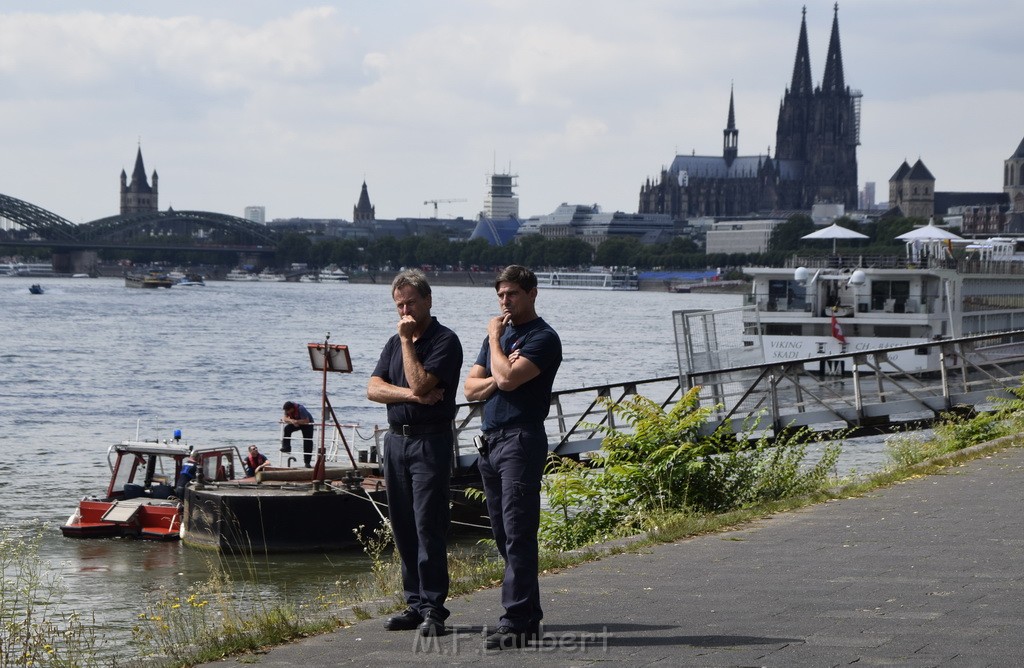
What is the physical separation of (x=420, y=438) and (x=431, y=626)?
0.82m

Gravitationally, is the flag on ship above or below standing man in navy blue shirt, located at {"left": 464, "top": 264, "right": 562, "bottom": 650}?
below

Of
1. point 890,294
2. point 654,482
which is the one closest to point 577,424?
point 654,482

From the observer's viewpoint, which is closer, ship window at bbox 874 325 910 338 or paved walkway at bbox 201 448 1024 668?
paved walkway at bbox 201 448 1024 668

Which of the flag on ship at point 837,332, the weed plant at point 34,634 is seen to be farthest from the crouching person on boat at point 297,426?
the flag on ship at point 837,332

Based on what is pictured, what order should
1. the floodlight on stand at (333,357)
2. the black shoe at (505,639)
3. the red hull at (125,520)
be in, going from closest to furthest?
the black shoe at (505,639)
the floodlight on stand at (333,357)
the red hull at (125,520)

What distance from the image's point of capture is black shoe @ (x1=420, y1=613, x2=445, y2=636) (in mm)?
6473

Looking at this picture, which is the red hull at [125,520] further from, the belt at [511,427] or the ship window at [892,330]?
the ship window at [892,330]

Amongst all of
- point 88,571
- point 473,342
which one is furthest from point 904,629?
point 473,342

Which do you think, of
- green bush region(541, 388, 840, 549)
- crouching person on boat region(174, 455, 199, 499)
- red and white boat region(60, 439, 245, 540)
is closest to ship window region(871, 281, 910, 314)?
red and white boat region(60, 439, 245, 540)

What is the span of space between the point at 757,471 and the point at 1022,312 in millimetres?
43743

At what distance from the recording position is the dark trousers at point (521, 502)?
21.1 ft

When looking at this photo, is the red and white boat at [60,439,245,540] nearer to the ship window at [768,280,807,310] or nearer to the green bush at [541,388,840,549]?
the green bush at [541,388,840,549]

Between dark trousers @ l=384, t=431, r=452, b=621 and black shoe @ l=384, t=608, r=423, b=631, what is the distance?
4cm

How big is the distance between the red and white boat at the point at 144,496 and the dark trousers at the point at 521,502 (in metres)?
12.7
